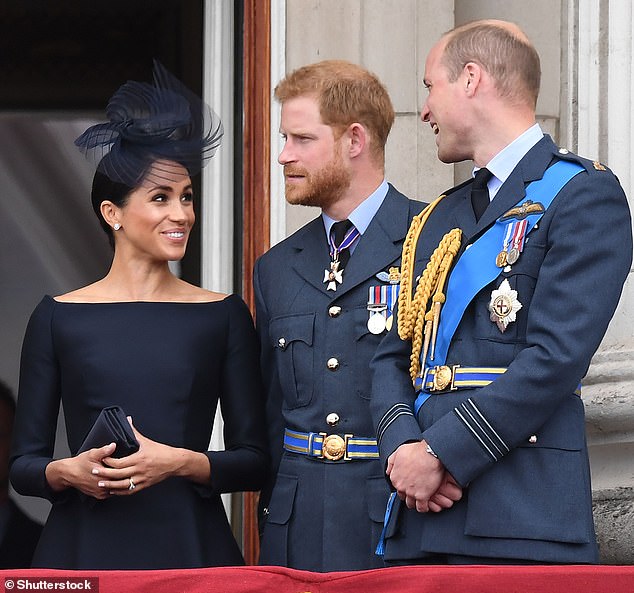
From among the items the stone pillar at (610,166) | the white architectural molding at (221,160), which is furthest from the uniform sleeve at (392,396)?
the white architectural molding at (221,160)

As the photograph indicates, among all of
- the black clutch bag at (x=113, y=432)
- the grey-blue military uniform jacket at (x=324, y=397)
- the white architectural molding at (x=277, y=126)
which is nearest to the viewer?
the black clutch bag at (x=113, y=432)

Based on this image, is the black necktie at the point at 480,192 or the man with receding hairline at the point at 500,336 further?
the black necktie at the point at 480,192

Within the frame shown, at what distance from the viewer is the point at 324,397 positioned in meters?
3.51

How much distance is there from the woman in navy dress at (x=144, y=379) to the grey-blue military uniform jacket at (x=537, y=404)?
70 centimetres

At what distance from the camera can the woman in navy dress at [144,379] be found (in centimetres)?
346

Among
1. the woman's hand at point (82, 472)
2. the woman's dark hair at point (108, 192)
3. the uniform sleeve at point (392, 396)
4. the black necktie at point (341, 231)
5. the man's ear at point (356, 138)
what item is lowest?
the woman's hand at point (82, 472)

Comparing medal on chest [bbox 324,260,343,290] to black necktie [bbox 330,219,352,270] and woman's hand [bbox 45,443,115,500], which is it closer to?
black necktie [bbox 330,219,352,270]

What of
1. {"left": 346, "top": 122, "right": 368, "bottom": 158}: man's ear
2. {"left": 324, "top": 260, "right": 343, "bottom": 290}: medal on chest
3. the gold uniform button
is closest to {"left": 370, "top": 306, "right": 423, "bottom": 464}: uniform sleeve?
the gold uniform button

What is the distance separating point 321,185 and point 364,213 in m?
0.13

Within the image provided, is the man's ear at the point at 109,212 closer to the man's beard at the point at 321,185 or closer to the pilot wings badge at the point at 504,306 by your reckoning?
the man's beard at the point at 321,185

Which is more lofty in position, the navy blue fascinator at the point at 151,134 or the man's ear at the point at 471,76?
the man's ear at the point at 471,76

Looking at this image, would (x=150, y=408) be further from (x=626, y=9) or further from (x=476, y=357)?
(x=626, y=9)

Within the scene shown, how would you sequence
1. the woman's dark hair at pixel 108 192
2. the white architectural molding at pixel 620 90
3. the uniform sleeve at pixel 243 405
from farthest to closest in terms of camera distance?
the white architectural molding at pixel 620 90 < the woman's dark hair at pixel 108 192 < the uniform sleeve at pixel 243 405

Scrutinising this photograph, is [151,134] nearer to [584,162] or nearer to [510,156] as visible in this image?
[510,156]
